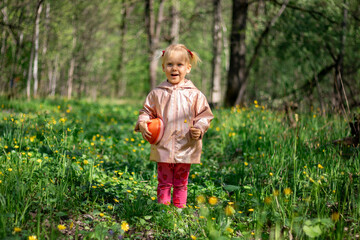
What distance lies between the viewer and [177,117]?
2.53m

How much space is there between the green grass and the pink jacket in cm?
43

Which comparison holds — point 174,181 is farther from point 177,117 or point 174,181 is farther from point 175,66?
point 175,66

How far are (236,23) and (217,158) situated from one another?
17.5 feet

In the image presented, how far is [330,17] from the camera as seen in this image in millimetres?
6594

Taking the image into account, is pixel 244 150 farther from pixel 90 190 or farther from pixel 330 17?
pixel 330 17

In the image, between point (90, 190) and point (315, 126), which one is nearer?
point (90, 190)

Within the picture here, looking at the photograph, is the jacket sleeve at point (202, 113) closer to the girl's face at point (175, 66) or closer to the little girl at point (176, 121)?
the little girl at point (176, 121)

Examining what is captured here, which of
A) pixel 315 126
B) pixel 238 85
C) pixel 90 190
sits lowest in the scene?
pixel 90 190

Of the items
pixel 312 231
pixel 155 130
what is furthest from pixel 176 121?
pixel 312 231

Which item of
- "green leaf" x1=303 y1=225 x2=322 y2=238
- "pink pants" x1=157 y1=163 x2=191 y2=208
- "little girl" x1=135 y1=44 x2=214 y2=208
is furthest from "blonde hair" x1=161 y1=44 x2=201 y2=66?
"green leaf" x1=303 y1=225 x2=322 y2=238

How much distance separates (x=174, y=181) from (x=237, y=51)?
258 inches

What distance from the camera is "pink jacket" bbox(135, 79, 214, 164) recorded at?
8.15ft

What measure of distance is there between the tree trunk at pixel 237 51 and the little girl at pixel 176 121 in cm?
599

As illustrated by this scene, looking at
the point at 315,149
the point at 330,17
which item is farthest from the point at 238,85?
the point at 315,149
